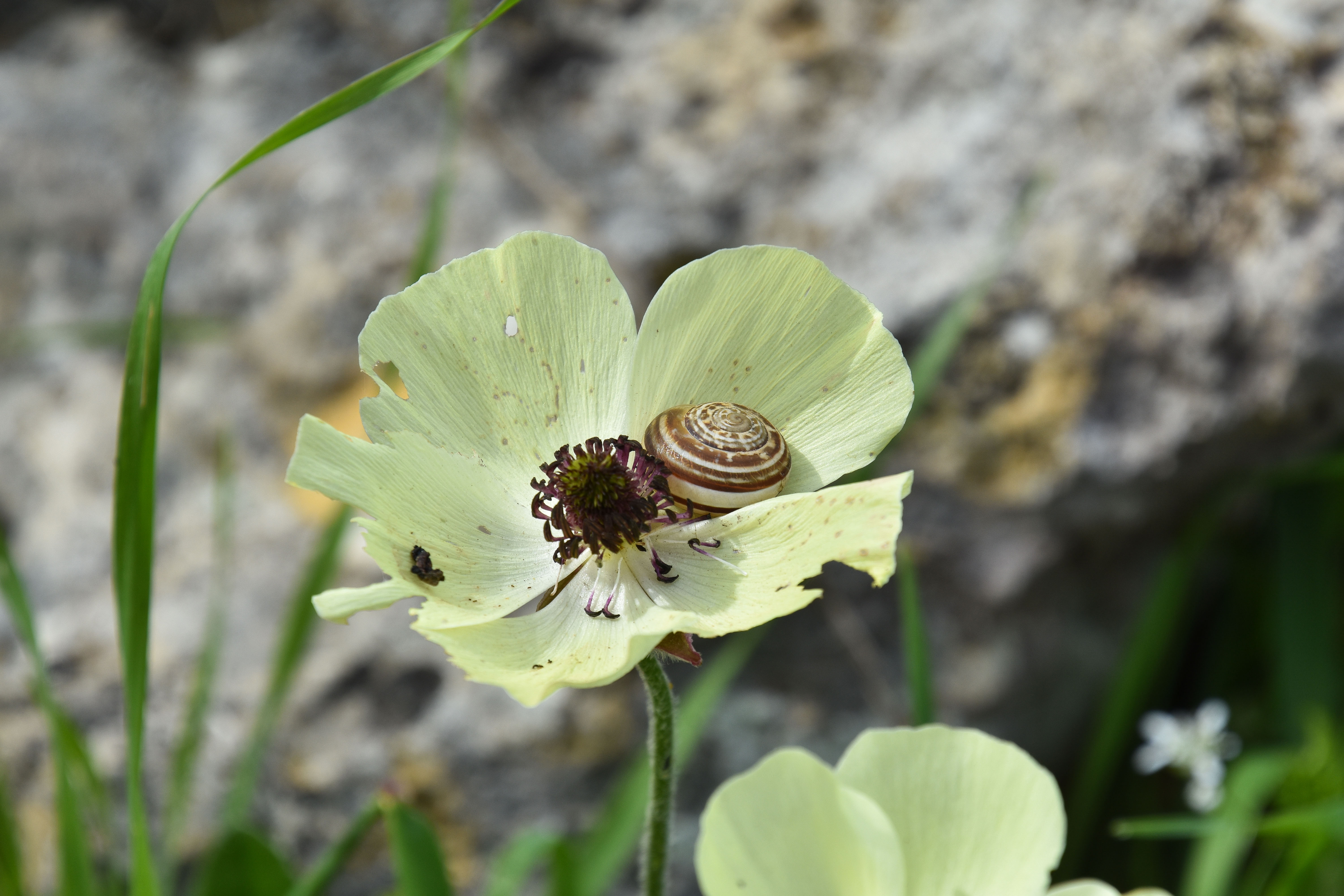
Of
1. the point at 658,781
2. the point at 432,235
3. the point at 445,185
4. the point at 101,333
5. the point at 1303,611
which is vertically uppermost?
the point at 101,333

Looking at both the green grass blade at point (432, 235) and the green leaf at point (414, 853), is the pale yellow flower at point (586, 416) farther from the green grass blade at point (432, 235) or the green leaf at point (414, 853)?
the green grass blade at point (432, 235)

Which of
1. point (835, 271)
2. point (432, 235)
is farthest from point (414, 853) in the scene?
point (835, 271)

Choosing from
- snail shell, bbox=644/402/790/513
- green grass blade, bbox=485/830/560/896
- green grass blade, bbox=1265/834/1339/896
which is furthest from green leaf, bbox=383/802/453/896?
green grass blade, bbox=1265/834/1339/896

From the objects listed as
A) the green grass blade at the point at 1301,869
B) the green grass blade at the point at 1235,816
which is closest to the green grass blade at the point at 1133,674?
the green grass blade at the point at 1235,816

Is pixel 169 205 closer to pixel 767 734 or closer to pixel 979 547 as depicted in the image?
pixel 767 734

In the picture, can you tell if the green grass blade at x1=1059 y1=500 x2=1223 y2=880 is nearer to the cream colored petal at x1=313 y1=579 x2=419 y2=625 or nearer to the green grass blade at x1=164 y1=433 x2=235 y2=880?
the green grass blade at x1=164 y1=433 x2=235 y2=880

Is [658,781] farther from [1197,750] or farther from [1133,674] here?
[1133,674]
